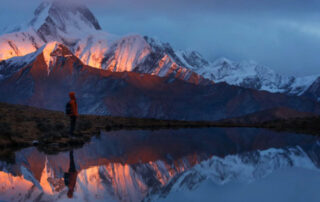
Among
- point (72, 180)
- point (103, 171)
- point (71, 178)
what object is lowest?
point (103, 171)

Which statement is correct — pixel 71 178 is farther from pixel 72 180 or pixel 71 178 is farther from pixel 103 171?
pixel 103 171

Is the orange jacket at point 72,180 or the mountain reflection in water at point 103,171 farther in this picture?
the orange jacket at point 72,180

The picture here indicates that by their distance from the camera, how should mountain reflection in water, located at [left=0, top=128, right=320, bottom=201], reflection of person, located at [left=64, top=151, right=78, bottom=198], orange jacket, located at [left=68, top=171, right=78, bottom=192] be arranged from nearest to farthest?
mountain reflection in water, located at [left=0, top=128, right=320, bottom=201], reflection of person, located at [left=64, top=151, right=78, bottom=198], orange jacket, located at [left=68, top=171, right=78, bottom=192]

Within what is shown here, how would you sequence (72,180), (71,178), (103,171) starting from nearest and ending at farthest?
(72,180), (71,178), (103,171)

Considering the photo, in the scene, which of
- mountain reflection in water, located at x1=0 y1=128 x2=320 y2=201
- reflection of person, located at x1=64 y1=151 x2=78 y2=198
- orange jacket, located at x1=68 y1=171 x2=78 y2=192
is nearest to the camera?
mountain reflection in water, located at x1=0 y1=128 x2=320 y2=201

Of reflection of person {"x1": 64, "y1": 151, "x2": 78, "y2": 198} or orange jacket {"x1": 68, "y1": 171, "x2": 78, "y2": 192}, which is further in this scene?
orange jacket {"x1": 68, "y1": 171, "x2": 78, "y2": 192}

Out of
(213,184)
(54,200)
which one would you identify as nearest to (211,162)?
(213,184)

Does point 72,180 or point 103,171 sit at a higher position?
point 72,180

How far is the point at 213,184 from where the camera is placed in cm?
1325

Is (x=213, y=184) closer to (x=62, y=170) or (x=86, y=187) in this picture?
(x=86, y=187)

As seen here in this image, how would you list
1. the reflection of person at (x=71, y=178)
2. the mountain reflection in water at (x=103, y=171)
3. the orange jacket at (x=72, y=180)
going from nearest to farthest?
the mountain reflection in water at (x=103, y=171)
the reflection of person at (x=71, y=178)
the orange jacket at (x=72, y=180)

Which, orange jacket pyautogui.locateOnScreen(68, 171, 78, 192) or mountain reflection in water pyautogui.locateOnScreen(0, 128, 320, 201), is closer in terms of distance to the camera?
mountain reflection in water pyautogui.locateOnScreen(0, 128, 320, 201)

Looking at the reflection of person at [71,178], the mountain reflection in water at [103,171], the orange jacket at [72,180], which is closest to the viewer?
Result: the mountain reflection in water at [103,171]

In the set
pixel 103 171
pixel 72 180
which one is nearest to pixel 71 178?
pixel 72 180
